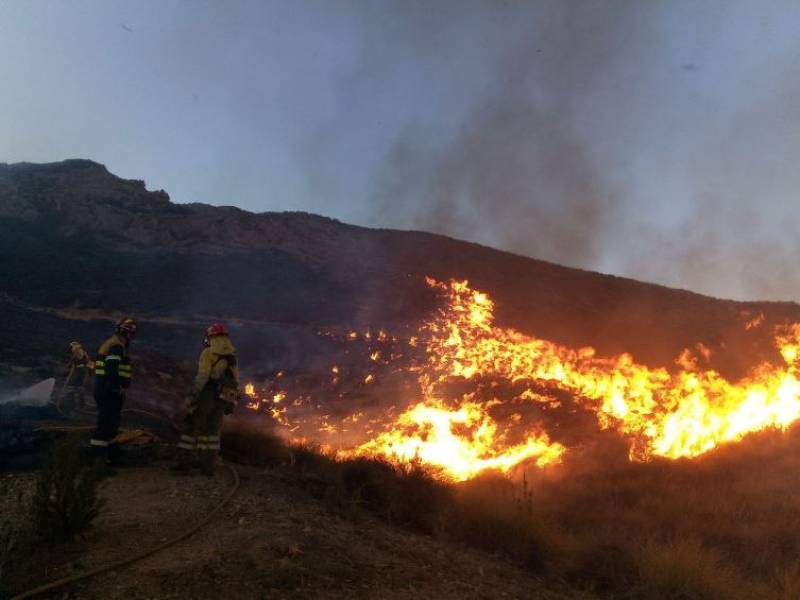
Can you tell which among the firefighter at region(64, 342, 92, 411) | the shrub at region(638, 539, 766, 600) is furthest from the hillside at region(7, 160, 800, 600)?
the firefighter at region(64, 342, 92, 411)

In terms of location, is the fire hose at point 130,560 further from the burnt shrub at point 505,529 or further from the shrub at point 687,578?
the shrub at point 687,578

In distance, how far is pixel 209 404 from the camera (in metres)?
8.52

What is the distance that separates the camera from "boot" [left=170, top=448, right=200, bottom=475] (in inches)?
320

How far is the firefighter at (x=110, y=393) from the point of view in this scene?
26.8 ft

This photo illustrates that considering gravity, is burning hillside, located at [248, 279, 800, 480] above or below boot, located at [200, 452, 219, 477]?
above

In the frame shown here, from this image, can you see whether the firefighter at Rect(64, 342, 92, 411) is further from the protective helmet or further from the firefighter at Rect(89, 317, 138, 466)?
the firefighter at Rect(89, 317, 138, 466)

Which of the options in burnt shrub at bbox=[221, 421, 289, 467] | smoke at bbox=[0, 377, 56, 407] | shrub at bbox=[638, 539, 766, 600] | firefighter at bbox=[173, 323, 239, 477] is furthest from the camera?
smoke at bbox=[0, 377, 56, 407]

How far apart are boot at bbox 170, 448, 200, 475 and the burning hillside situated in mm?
3418

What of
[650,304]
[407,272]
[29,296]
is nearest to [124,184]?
[29,296]

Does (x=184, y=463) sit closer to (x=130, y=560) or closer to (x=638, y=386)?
(x=130, y=560)

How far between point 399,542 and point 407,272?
1677 centimetres

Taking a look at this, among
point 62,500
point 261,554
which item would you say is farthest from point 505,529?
point 62,500

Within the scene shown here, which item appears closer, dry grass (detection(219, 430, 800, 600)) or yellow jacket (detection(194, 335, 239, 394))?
dry grass (detection(219, 430, 800, 600))

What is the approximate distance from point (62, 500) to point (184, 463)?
121 inches
